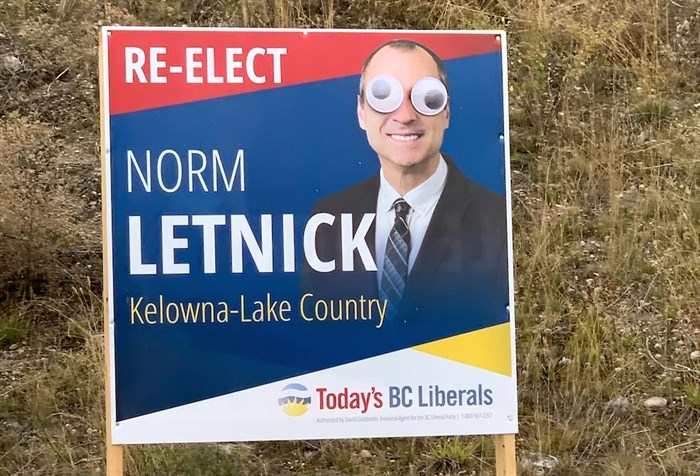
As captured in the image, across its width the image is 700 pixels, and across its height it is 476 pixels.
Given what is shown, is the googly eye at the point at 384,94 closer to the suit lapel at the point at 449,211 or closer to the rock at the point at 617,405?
the suit lapel at the point at 449,211

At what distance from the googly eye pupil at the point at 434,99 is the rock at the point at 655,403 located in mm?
1950

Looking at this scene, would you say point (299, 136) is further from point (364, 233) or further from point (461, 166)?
point (461, 166)

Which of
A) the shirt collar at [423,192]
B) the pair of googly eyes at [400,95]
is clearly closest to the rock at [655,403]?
the shirt collar at [423,192]

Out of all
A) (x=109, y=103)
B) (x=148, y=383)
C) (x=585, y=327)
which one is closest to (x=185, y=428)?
(x=148, y=383)

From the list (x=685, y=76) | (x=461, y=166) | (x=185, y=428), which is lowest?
(x=185, y=428)

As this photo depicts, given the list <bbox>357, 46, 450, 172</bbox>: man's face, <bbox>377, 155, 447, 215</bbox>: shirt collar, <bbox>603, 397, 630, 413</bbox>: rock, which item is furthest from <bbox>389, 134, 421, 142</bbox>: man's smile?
<bbox>603, 397, 630, 413</bbox>: rock

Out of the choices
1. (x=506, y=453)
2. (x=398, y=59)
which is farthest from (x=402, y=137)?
(x=506, y=453)

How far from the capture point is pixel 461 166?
2855 mm

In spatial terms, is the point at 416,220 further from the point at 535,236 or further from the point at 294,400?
the point at 535,236

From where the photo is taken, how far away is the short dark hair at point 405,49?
2.82m

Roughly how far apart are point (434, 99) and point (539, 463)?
1.78m

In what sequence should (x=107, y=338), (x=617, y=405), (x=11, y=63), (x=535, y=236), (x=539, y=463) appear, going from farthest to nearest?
1. (x=11, y=63)
2. (x=535, y=236)
3. (x=617, y=405)
4. (x=539, y=463)
5. (x=107, y=338)

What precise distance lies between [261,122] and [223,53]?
0.84ft

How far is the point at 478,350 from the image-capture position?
9.21 feet
